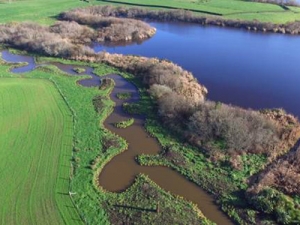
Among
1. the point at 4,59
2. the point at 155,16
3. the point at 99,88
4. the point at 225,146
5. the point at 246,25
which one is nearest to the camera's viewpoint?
the point at 225,146

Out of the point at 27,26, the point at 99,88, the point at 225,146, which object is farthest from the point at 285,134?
the point at 27,26

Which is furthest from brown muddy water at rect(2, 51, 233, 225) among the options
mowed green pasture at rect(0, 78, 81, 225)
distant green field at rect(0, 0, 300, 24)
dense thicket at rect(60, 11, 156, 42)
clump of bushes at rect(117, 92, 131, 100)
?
distant green field at rect(0, 0, 300, 24)

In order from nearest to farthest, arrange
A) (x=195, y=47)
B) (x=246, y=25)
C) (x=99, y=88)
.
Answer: (x=99, y=88), (x=195, y=47), (x=246, y=25)

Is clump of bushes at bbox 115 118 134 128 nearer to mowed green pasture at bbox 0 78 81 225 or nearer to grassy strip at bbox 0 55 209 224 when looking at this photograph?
grassy strip at bbox 0 55 209 224

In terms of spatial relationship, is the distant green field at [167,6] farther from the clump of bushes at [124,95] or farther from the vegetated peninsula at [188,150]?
the clump of bushes at [124,95]

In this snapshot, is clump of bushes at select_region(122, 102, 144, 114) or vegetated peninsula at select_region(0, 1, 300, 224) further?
clump of bushes at select_region(122, 102, 144, 114)

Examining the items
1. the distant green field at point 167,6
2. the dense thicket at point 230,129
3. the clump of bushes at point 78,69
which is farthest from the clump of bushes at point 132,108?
the distant green field at point 167,6

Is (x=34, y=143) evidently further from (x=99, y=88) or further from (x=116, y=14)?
(x=116, y=14)
